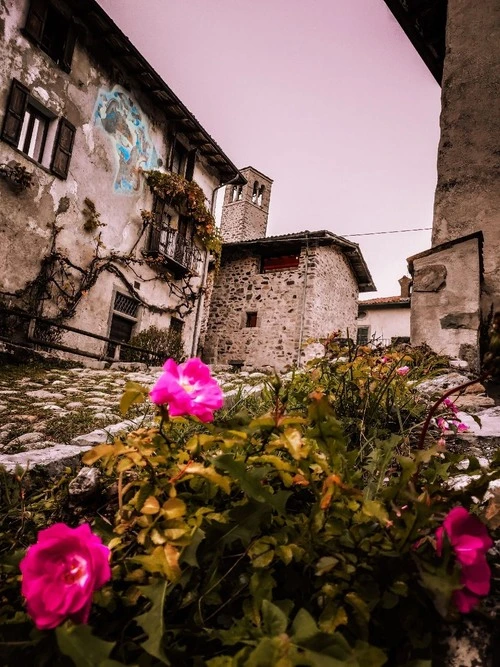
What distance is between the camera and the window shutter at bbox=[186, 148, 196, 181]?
45.9ft

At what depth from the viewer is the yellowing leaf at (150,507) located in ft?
2.88

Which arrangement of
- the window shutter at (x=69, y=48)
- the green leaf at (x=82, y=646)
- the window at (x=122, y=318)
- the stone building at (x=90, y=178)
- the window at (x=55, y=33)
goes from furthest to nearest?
1. the window at (x=122, y=318)
2. the window shutter at (x=69, y=48)
3. the window at (x=55, y=33)
4. the stone building at (x=90, y=178)
5. the green leaf at (x=82, y=646)

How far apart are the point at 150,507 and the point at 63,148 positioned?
36.1ft

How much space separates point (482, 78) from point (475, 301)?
2.27m

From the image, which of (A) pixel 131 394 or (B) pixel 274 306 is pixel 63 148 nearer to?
(B) pixel 274 306

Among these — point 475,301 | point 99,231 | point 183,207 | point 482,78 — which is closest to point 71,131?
point 99,231

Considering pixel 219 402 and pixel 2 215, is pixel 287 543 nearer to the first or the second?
pixel 219 402

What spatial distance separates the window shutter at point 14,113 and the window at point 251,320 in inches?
376

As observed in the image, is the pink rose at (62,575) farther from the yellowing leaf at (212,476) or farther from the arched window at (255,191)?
the arched window at (255,191)

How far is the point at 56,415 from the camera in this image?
3320 millimetres

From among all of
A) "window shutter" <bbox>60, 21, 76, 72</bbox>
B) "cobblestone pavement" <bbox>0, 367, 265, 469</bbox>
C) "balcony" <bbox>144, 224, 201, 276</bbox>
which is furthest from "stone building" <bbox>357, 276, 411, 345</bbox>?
"cobblestone pavement" <bbox>0, 367, 265, 469</bbox>

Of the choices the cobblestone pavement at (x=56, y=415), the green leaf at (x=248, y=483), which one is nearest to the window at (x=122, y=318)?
the cobblestone pavement at (x=56, y=415)

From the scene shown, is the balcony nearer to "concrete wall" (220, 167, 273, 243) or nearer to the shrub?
the shrub

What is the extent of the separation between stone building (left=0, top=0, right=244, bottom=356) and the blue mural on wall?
0.11ft
